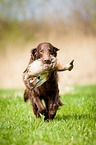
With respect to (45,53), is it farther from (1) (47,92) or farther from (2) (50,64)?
(1) (47,92)

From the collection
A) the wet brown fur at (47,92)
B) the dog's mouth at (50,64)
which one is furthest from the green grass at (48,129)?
the dog's mouth at (50,64)

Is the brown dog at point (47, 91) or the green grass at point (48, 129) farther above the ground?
the brown dog at point (47, 91)

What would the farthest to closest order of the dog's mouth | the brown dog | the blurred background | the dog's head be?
the blurred background
the brown dog
the dog's head
the dog's mouth

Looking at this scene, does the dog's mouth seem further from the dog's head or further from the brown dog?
the brown dog

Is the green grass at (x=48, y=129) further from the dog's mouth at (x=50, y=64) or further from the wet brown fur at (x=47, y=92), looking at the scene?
the dog's mouth at (x=50, y=64)

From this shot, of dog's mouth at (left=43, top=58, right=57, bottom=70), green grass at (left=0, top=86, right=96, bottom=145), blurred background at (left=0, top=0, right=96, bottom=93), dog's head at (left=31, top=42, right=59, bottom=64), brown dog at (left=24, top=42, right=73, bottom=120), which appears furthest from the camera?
blurred background at (left=0, top=0, right=96, bottom=93)

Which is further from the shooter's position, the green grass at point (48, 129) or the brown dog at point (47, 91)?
the brown dog at point (47, 91)

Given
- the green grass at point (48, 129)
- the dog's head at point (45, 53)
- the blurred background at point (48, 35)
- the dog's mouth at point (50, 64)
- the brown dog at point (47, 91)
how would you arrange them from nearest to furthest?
the green grass at point (48, 129)
the dog's mouth at point (50, 64)
the dog's head at point (45, 53)
the brown dog at point (47, 91)
the blurred background at point (48, 35)

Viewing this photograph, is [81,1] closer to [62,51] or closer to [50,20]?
[50,20]

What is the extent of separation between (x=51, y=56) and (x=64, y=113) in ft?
4.36

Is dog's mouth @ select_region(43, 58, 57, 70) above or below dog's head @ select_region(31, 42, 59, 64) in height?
below

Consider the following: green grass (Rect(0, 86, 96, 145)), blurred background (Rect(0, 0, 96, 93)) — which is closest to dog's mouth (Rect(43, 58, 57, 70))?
green grass (Rect(0, 86, 96, 145))

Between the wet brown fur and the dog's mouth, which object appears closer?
the dog's mouth

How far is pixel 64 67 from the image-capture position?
9.40 feet
